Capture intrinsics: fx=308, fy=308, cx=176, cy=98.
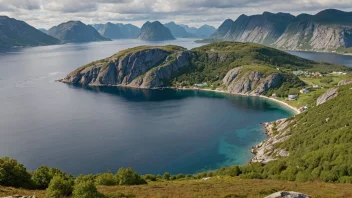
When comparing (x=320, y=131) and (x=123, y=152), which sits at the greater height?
(x=320, y=131)

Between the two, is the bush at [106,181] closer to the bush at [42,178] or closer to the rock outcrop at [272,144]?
the bush at [42,178]

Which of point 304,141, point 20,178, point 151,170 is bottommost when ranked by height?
point 151,170

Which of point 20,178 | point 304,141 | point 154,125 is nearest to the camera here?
point 20,178

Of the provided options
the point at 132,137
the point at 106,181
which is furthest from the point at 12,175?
the point at 132,137

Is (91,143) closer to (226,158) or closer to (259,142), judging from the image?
(226,158)

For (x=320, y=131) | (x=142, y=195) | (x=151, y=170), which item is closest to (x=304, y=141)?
(x=320, y=131)

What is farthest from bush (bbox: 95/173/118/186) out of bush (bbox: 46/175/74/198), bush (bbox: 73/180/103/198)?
bush (bbox: 73/180/103/198)

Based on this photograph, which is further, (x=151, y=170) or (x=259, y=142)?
(x=259, y=142)
